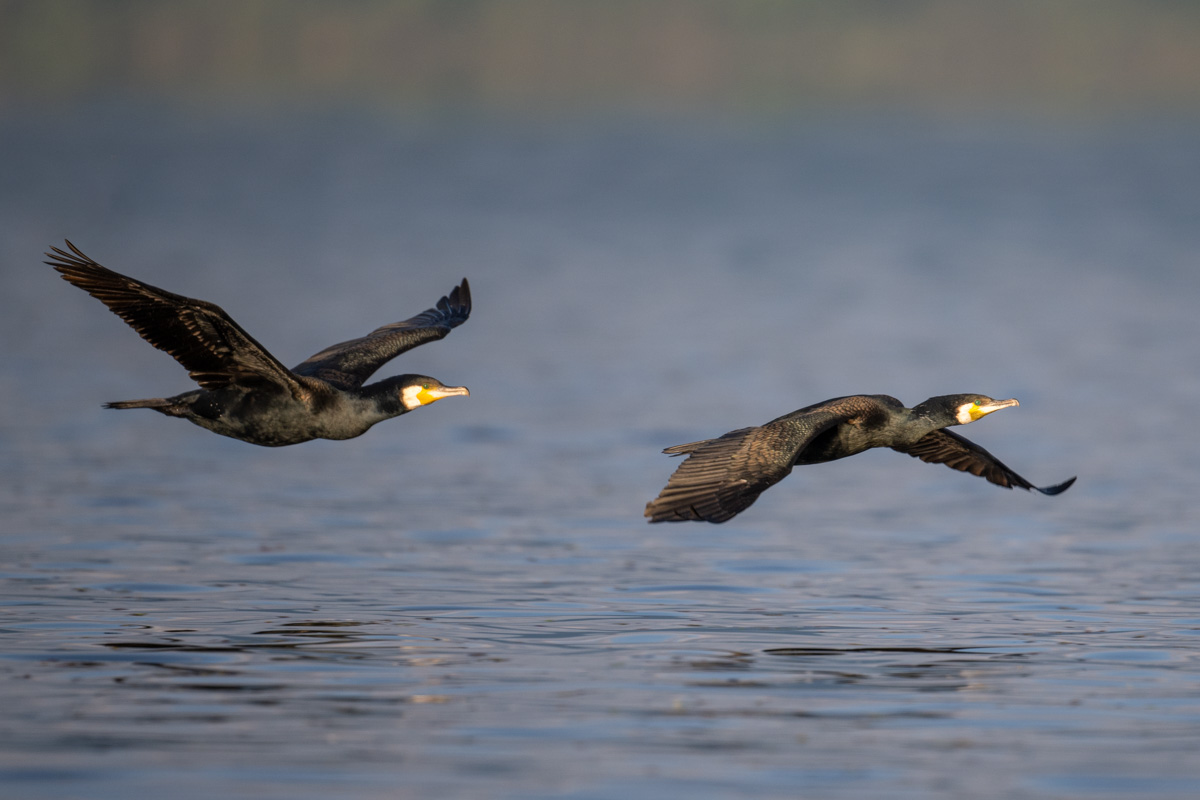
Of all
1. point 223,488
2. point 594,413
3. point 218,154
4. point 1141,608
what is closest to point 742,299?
point 594,413

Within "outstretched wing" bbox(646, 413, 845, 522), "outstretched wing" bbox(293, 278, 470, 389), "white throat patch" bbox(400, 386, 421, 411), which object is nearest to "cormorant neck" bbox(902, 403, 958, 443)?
"outstretched wing" bbox(646, 413, 845, 522)

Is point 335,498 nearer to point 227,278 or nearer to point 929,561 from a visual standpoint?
point 929,561

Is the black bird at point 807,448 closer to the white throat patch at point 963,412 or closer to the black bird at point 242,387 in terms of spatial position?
the white throat patch at point 963,412

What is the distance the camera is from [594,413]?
24547mm

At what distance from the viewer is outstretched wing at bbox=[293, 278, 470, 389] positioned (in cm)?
1414

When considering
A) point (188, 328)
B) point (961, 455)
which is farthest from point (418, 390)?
point (961, 455)

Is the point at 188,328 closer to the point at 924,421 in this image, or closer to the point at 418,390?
the point at 418,390

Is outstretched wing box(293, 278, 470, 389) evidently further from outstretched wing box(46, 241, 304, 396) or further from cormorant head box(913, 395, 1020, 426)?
cormorant head box(913, 395, 1020, 426)

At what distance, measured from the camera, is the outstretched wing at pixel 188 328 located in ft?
39.8

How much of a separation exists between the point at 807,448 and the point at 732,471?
4.36ft

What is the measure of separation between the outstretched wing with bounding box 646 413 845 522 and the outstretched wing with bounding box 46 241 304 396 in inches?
97.5

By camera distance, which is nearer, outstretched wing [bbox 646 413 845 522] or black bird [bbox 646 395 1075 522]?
outstretched wing [bbox 646 413 845 522]

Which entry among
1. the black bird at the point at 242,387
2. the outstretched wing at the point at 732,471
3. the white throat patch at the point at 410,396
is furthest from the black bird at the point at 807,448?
the black bird at the point at 242,387

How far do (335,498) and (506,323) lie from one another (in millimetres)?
15708
